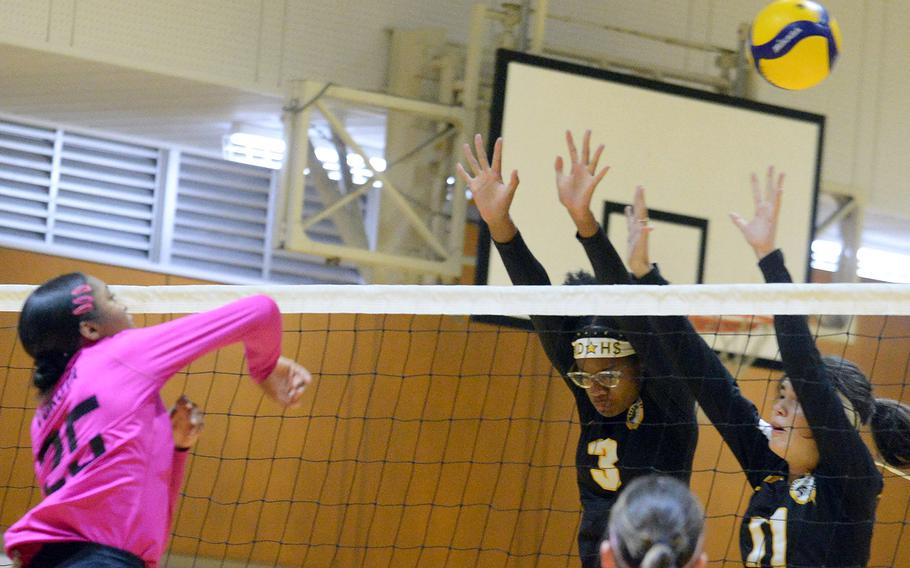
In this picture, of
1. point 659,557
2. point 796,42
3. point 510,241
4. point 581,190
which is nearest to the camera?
point 659,557

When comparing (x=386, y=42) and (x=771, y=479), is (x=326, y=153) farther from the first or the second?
(x=771, y=479)

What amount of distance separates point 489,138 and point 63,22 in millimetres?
2856

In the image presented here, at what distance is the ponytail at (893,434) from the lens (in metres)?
3.52

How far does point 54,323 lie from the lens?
2.99 metres

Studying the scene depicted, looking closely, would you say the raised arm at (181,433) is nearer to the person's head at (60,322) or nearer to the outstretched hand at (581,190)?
the person's head at (60,322)

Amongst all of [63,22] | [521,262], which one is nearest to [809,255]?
[521,262]

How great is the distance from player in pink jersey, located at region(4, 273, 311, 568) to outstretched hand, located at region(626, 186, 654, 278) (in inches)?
52.0

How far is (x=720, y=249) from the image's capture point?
8086 mm

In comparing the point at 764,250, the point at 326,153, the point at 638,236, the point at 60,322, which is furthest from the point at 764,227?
the point at 326,153

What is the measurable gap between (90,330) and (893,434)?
215cm

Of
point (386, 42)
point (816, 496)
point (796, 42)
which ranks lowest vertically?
point (816, 496)

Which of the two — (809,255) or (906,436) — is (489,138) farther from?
(906,436)

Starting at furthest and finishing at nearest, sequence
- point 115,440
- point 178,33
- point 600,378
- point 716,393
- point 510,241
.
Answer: point 178,33 < point 510,241 < point 600,378 < point 716,393 < point 115,440

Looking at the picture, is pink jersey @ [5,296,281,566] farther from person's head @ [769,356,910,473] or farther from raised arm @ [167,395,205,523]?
person's head @ [769,356,910,473]
